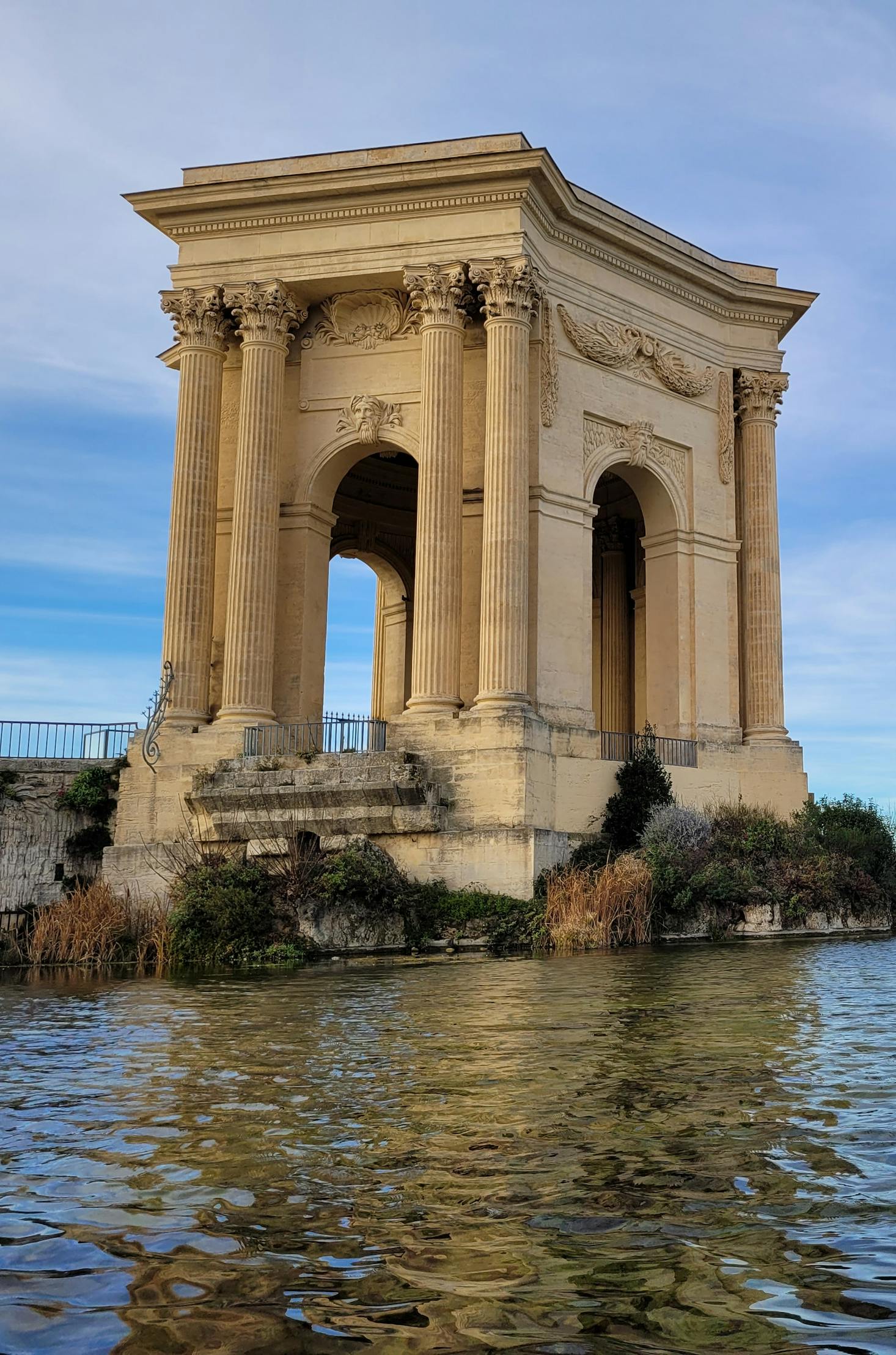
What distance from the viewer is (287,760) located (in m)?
24.9

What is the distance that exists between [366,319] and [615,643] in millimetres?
12550

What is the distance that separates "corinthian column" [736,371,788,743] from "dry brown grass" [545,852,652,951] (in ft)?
32.7

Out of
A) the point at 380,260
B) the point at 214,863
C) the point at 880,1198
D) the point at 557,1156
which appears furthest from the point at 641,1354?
the point at 380,260

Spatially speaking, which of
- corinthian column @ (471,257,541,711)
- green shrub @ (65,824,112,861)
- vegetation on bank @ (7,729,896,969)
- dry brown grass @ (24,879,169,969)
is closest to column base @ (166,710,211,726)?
vegetation on bank @ (7,729,896,969)

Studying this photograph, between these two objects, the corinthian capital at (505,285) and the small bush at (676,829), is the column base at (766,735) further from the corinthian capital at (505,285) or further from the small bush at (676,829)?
the corinthian capital at (505,285)

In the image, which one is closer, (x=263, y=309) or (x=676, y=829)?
(x=676, y=829)

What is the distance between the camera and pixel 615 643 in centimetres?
3819

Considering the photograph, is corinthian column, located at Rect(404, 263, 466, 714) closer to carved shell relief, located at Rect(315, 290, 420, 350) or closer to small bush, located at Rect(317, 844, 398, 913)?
carved shell relief, located at Rect(315, 290, 420, 350)

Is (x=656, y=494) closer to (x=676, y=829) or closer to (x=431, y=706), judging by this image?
(x=431, y=706)

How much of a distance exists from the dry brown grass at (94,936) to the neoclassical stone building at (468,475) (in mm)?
3322

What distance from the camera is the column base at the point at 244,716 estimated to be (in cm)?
2730

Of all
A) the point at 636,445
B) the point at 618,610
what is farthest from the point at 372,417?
the point at 618,610

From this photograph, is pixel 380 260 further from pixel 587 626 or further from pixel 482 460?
pixel 587 626

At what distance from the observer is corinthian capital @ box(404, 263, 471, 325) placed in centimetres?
2784
